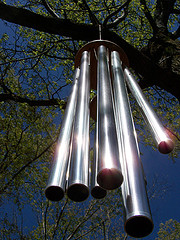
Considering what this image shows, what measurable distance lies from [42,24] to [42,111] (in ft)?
20.6

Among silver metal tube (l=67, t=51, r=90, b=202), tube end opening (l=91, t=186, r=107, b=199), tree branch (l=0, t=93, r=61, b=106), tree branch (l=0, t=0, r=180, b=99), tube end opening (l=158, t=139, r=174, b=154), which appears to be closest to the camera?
silver metal tube (l=67, t=51, r=90, b=202)

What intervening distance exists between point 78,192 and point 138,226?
0.50 m

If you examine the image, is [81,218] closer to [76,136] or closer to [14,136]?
[14,136]

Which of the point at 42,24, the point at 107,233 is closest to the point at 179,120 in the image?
the point at 107,233

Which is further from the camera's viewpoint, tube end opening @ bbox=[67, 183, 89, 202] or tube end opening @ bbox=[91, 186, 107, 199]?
tube end opening @ bbox=[91, 186, 107, 199]

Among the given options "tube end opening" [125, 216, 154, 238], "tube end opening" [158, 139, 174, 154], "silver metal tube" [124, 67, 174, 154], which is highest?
"silver metal tube" [124, 67, 174, 154]

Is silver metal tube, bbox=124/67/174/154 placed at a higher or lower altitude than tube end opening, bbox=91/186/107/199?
higher

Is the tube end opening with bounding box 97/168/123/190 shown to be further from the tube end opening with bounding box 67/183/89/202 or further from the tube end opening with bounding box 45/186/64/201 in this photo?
the tube end opening with bounding box 45/186/64/201

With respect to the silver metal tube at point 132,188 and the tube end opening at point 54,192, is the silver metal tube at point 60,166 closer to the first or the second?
the tube end opening at point 54,192

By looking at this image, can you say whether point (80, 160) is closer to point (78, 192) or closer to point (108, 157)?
point (78, 192)

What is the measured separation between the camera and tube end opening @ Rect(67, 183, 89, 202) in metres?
1.62

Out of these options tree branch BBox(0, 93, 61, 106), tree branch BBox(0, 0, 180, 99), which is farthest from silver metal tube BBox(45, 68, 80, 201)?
tree branch BBox(0, 93, 61, 106)

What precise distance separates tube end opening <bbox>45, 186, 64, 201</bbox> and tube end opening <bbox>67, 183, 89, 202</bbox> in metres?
0.06

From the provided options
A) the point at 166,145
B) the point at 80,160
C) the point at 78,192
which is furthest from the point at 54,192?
the point at 166,145
